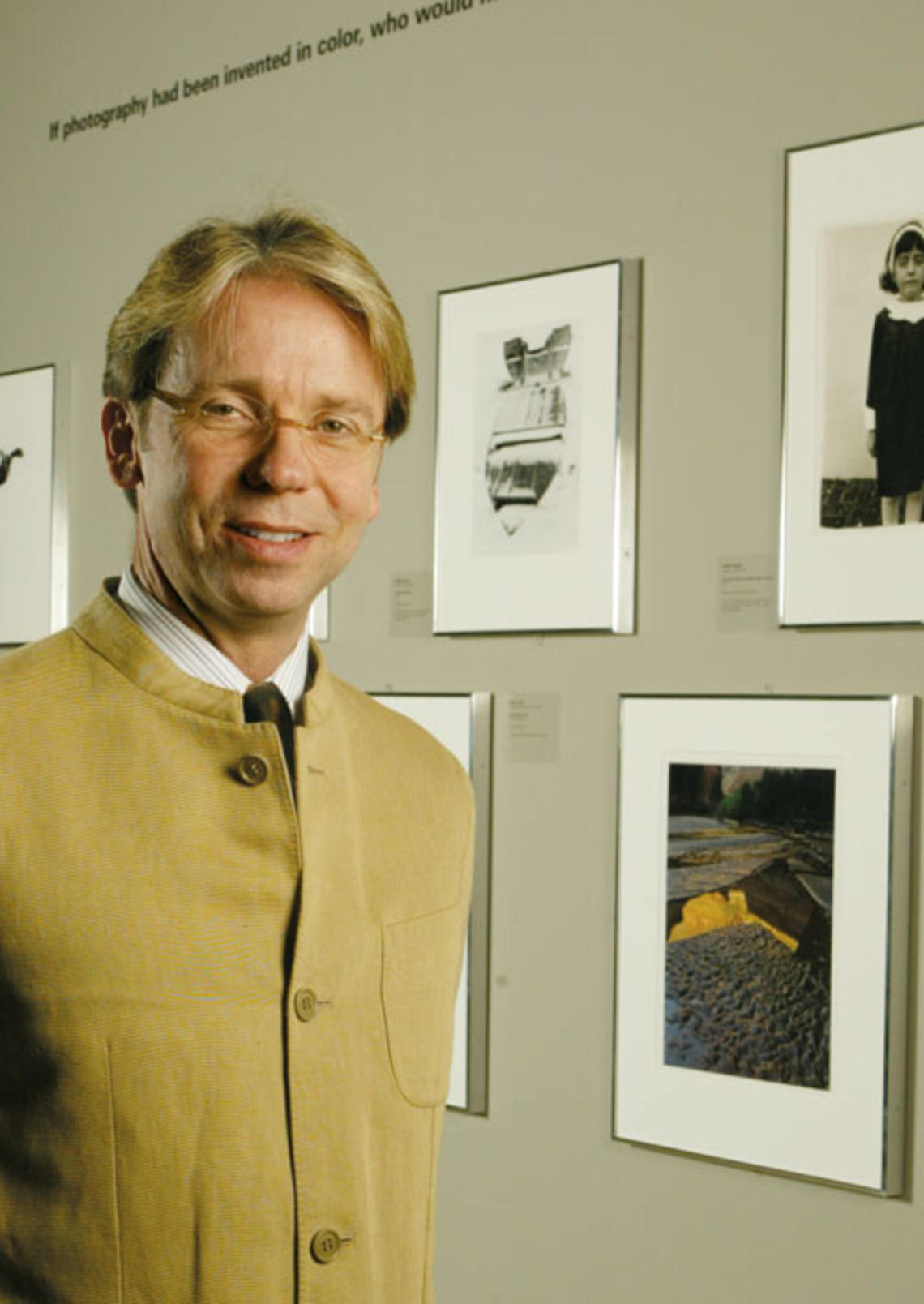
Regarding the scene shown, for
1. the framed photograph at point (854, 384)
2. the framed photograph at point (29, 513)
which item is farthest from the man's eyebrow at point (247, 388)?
the framed photograph at point (29, 513)

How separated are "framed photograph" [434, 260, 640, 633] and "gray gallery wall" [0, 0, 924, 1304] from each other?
0.16 ft

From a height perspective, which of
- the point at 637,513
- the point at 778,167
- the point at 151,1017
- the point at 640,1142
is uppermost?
the point at 778,167

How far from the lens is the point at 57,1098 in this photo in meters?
1.42

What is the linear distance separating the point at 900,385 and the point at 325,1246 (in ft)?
5.97

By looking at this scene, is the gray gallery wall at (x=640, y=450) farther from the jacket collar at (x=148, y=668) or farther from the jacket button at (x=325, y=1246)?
the jacket button at (x=325, y=1246)

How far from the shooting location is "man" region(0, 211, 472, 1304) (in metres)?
1.43

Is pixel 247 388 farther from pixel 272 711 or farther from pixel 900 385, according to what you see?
pixel 900 385

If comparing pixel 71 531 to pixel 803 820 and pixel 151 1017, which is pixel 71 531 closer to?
pixel 803 820

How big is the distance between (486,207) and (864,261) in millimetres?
928

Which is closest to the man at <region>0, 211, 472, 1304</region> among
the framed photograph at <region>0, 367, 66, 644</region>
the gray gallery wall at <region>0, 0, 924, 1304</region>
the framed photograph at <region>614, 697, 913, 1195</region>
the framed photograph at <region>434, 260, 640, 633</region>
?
the gray gallery wall at <region>0, 0, 924, 1304</region>

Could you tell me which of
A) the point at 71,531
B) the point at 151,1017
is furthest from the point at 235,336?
the point at 71,531

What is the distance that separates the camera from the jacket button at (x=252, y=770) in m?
1.55

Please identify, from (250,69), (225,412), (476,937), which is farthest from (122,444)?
(250,69)

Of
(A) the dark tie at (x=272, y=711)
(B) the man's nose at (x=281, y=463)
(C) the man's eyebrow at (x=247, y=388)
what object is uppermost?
(C) the man's eyebrow at (x=247, y=388)
